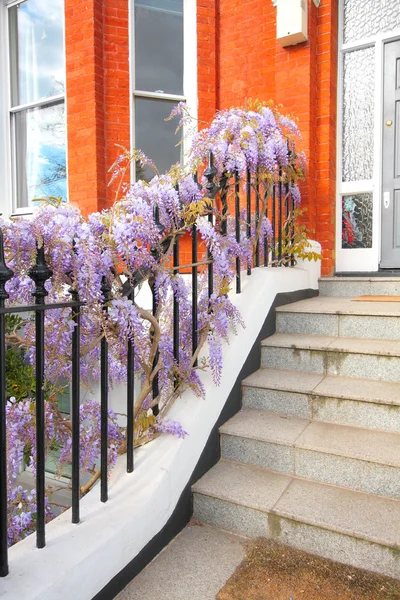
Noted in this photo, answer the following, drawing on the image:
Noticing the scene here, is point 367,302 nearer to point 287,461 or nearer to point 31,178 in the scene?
point 287,461

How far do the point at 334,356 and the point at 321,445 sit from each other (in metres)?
0.69

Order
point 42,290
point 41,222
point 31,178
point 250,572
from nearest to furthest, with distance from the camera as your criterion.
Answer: point 42,290
point 41,222
point 250,572
point 31,178

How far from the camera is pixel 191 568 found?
181 cm

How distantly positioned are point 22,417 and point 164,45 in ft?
14.9

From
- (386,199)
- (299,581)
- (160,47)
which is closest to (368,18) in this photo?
(386,199)

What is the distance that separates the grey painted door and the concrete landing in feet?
10.3

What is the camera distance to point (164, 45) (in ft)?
16.4

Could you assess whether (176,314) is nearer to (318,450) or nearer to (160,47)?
(318,450)

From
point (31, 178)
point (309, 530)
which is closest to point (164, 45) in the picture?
point (31, 178)

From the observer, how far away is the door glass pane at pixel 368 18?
4.17 m

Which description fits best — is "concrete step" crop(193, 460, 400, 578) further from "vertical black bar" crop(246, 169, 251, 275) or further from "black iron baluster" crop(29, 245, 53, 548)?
"vertical black bar" crop(246, 169, 251, 275)

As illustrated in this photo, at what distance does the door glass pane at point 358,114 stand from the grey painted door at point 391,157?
13 centimetres

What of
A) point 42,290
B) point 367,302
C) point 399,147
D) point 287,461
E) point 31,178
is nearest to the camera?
point 42,290

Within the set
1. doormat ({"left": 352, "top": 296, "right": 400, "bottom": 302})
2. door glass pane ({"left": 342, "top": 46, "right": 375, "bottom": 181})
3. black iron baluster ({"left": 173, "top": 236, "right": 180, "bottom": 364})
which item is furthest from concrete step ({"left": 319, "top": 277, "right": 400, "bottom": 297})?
black iron baluster ({"left": 173, "top": 236, "right": 180, "bottom": 364})
